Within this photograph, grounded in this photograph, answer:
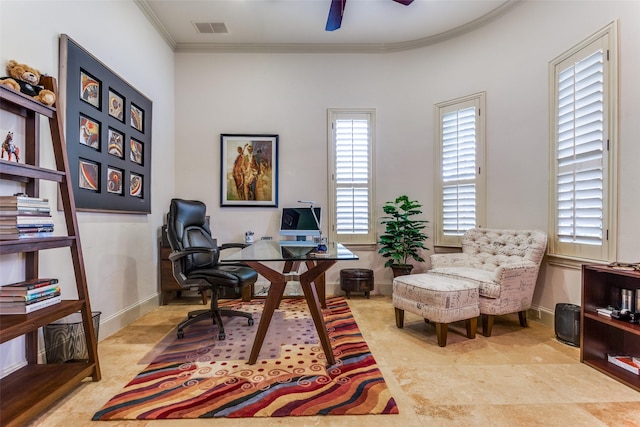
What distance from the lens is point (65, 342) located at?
2.00 meters

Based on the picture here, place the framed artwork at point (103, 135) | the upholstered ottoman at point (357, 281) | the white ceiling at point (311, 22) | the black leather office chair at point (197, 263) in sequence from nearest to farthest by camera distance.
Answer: the framed artwork at point (103, 135)
the black leather office chair at point (197, 263)
the white ceiling at point (311, 22)
the upholstered ottoman at point (357, 281)

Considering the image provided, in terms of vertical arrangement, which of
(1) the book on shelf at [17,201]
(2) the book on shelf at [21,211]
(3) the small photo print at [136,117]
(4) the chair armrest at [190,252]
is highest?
(3) the small photo print at [136,117]

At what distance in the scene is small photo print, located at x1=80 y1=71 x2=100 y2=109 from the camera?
2.41 m

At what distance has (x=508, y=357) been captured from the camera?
7.28ft

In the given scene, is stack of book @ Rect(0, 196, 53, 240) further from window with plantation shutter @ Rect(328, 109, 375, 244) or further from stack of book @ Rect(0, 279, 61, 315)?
window with plantation shutter @ Rect(328, 109, 375, 244)

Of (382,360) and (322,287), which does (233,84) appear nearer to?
(322,287)

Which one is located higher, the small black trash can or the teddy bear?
the teddy bear

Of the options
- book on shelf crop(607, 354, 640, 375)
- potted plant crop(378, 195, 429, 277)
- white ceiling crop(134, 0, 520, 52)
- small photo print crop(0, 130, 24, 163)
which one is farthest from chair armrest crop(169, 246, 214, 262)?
book on shelf crop(607, 354, 640, 375)

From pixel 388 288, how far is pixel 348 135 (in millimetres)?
2133

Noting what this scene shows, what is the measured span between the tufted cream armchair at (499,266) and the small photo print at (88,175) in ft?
10.4

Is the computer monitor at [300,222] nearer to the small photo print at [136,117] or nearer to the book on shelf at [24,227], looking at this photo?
the small photo print at [136,117]

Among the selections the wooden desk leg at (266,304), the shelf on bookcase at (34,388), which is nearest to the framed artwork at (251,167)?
the wooden desk leg at (266,304)

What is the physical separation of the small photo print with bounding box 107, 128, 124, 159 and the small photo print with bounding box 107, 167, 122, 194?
0.16 meters

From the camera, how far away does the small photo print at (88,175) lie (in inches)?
94.5
